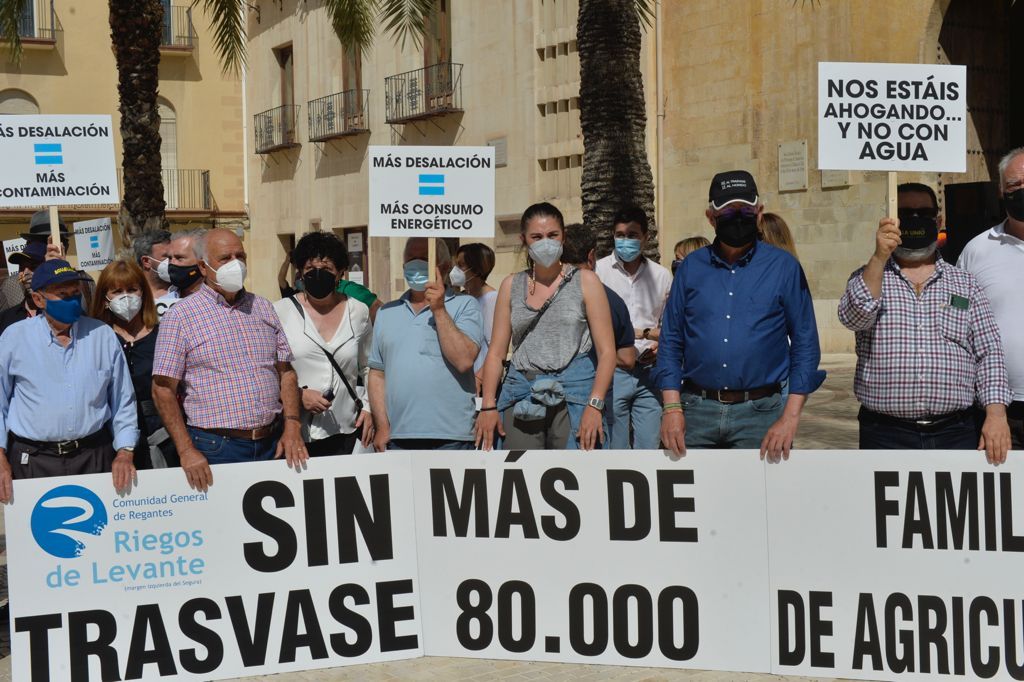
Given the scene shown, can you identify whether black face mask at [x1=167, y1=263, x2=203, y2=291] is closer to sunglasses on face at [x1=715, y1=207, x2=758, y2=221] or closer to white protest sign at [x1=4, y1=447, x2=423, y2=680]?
white protest sign at [x1=4, y1=447, x2=423, y2=680]

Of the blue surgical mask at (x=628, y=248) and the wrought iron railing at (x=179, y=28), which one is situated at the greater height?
the wrought iron railing at (x=179, y=28)

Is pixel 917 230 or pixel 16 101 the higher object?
pixel 16 101

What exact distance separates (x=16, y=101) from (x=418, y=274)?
94.3 ft

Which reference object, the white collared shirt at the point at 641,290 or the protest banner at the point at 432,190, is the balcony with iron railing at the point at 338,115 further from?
the protest banner at the point at 432,190

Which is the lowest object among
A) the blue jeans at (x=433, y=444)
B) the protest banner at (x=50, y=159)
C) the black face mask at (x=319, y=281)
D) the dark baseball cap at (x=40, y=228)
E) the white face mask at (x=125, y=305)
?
the blue jeans at (x=433, y=444)

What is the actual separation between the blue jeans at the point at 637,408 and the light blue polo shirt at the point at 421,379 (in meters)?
1.02

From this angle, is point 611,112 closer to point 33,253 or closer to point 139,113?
point 33,253

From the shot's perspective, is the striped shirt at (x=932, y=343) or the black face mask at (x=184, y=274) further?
the black face mask at (x=184, y=274)

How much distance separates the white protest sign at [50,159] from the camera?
666 centimetres

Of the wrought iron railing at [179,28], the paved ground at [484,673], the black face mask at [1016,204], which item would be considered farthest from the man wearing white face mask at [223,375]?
the wrought iron railing at [179,28]

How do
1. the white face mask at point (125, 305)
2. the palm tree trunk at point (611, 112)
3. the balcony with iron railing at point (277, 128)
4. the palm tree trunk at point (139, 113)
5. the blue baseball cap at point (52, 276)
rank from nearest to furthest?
the blue baseball cap at point (52, 276) → the white face mask at point (125, 305) → the palm tree trunk at point (611, 112) → the palm tree trunk at point (139, 113) → the balcony with iron railing at point (277, 128)

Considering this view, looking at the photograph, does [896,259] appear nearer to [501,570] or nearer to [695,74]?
[501,570]

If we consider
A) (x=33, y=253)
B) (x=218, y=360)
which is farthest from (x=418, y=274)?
(x=33, y=253)

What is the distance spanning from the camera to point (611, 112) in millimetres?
9891
